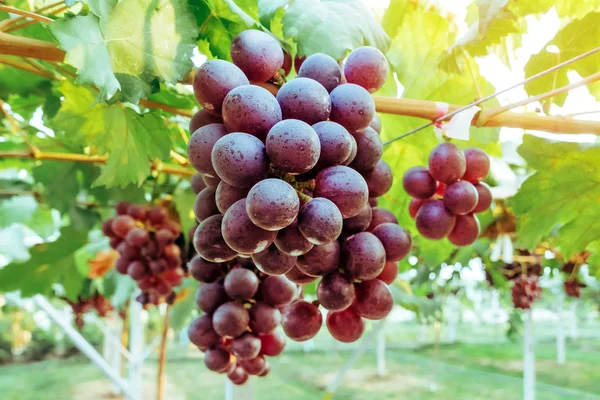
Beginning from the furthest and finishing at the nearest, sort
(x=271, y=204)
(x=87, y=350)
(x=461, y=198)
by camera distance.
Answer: (x=87, y=350), (x=461, y=198), (x=271, y=204)

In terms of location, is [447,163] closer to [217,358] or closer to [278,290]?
[278,290]

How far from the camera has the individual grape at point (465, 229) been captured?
81cm

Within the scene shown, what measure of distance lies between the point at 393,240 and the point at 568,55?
610mm

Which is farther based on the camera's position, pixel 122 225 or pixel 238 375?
pixel 122 225

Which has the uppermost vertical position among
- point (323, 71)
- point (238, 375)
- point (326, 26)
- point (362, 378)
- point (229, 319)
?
point (326, 26)

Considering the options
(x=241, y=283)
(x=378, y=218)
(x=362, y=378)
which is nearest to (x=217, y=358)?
(x=241, y=283)

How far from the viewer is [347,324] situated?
640mm

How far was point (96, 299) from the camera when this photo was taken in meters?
3.23

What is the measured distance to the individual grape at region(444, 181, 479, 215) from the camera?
776 millimetres

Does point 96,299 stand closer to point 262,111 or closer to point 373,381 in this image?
point 262,111

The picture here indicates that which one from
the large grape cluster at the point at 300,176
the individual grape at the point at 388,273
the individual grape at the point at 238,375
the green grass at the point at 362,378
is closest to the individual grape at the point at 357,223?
the large grape cluster at the point at 300,176

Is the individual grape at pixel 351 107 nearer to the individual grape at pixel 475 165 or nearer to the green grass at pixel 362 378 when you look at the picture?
the individual grape at pixel 475 165

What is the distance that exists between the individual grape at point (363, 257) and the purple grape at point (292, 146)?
15 cm

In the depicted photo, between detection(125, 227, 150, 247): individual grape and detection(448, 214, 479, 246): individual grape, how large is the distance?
89 centimetres
